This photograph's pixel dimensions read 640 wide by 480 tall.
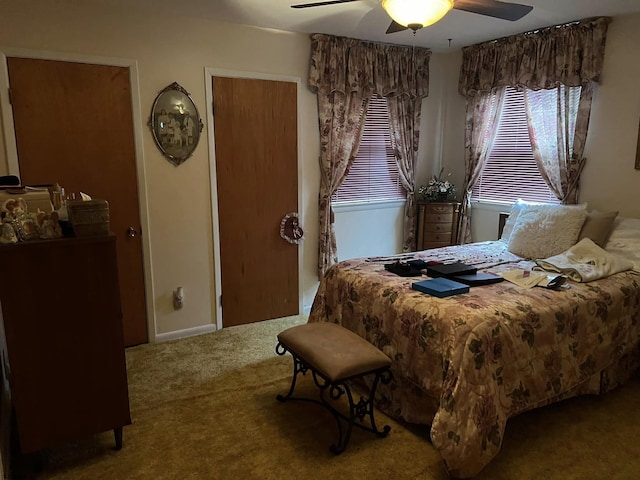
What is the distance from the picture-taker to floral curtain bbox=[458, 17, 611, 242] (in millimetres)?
3516

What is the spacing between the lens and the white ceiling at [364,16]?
10.2ft

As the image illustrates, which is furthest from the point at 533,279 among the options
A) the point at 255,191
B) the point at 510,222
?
the point at 255,191

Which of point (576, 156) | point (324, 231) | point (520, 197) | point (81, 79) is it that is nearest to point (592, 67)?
point (576, 156)

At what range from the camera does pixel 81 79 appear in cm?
314

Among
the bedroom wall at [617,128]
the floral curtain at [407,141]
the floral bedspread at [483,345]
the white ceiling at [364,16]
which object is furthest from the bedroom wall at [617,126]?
the floral curtain at [407,141]

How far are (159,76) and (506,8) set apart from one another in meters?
2.40

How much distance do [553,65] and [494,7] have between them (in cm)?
155

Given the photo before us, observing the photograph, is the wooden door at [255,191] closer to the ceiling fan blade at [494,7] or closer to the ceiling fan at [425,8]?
the ceiling fan at [425,8]

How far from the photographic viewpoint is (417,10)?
7.17ft

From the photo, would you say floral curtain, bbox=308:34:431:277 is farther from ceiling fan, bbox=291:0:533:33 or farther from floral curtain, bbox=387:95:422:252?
ceiling fan, bbox=291:0:533:33

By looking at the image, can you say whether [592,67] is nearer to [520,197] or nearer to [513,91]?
[513,91]

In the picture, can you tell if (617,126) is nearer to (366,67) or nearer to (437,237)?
(437,237)

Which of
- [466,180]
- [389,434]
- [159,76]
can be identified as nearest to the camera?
[389,434]

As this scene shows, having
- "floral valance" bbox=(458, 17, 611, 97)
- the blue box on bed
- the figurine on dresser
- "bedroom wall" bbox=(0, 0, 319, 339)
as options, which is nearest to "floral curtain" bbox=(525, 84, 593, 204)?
"floral valance" bbox=(458, 17, 611, 97)
